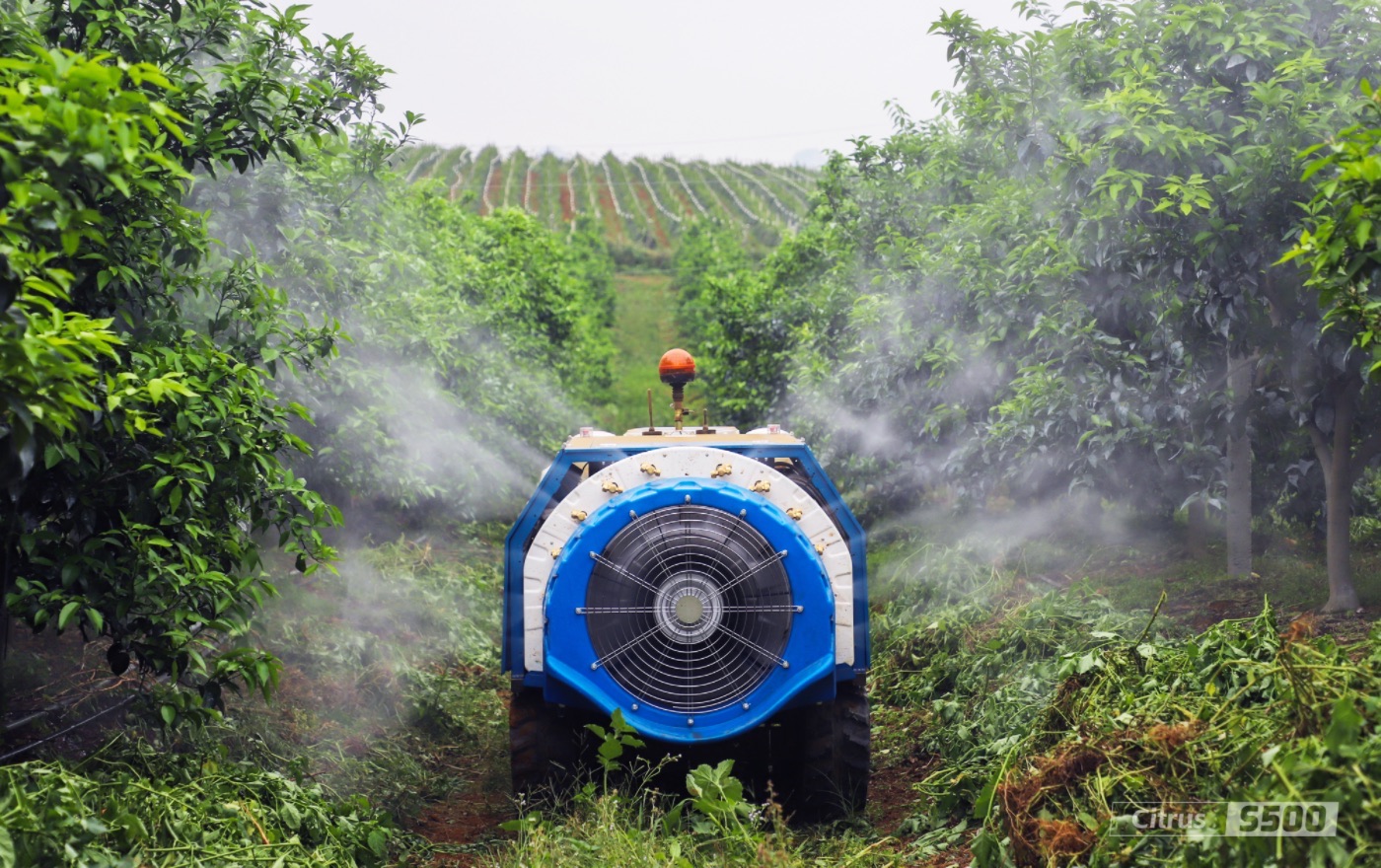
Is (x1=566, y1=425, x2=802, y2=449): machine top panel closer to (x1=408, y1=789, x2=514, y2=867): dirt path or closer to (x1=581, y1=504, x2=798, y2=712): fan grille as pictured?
(x1=581, y1=504, x2=798, y2=712): fan grille

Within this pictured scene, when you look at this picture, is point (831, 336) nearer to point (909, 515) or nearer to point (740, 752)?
point (909, 515)

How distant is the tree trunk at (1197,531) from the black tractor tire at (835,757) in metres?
5.53

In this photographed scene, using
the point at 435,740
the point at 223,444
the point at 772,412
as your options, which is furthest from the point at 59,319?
the point at 772,412

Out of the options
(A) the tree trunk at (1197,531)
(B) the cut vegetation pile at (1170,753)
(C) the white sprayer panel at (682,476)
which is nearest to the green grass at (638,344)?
(A) the tree trunk at (1197,531)

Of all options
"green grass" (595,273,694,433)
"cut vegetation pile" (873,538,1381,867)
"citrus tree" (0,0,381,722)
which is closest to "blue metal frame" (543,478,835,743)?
"cut vegetation pile" (873,538,1381,867)

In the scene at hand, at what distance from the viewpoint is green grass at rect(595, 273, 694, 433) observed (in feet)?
110

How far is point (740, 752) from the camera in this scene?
6.40 metres

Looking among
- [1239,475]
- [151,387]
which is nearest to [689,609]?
[151,387]

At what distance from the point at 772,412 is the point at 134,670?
15.5 metres

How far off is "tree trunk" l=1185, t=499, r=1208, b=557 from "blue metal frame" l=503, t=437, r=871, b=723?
213 inches

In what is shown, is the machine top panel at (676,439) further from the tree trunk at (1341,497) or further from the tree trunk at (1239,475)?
the tree trunk at (1341,497)

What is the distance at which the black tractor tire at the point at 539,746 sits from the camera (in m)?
6.21

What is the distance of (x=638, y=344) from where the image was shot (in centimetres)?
5103

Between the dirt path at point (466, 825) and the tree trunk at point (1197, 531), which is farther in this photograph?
the tree trunk at point (1197, 531)
